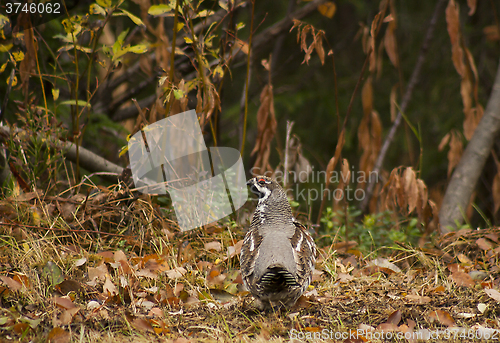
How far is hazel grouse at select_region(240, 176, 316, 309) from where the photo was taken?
3109 mm

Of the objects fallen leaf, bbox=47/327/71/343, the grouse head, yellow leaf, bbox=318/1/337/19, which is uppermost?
yellow leaf, bbox=318/1/337/19

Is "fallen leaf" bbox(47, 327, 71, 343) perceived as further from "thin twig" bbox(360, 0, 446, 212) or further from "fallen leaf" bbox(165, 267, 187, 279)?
"thin twig" bbox(360, 0, 446, 212)

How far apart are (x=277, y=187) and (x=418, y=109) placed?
5.82 m

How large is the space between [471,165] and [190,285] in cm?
416

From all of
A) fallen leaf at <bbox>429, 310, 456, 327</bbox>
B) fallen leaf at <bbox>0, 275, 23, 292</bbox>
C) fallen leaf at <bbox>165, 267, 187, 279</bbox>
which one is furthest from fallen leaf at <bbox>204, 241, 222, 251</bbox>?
fallen leaf at <bbox>429, 310, 456, 327</bbox>

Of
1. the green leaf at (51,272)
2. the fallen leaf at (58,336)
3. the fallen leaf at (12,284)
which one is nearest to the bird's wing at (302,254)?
the fallen leaf at (58,336)

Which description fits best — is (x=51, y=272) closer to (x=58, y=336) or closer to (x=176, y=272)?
(x=58, y=336)

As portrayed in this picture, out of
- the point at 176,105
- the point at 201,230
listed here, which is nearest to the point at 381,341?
the point at 201,230

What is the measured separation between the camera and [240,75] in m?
9.95

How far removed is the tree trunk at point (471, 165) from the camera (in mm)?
5535

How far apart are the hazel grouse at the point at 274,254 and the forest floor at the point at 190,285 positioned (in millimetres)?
252

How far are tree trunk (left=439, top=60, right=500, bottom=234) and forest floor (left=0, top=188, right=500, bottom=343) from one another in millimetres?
1125

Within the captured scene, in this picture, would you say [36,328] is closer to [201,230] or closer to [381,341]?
[201,230]

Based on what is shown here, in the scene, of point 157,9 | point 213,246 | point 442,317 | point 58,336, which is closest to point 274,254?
point 213,246
